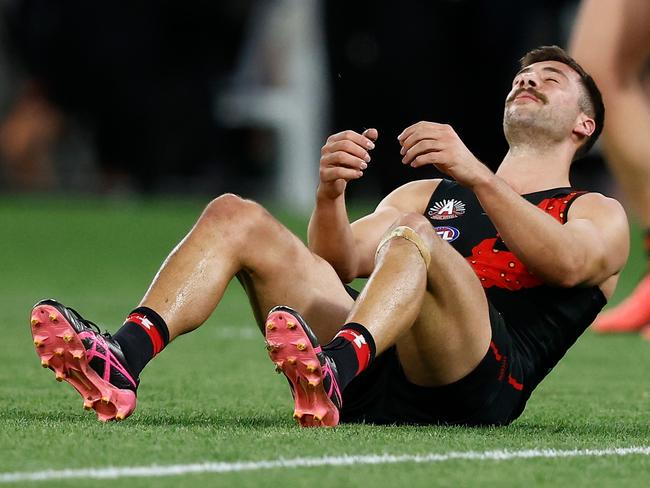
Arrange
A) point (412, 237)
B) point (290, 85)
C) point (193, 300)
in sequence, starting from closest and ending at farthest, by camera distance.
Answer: point (412, 237) < point (193, 300) < point (290, 85)

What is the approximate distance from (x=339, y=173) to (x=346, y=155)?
0.20 feet

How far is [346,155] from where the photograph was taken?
15.3 feet

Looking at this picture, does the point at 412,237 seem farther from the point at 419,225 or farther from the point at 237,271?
the point at 237,271

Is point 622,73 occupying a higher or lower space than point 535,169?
higher

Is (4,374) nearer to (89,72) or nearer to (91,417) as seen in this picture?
(91,417)

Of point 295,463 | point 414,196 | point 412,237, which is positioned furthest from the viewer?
point 414,196

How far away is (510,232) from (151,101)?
11.3 m

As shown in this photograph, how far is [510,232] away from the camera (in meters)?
4.49

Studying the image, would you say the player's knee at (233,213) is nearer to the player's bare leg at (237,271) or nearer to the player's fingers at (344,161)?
the player's bare leg at (237,271)

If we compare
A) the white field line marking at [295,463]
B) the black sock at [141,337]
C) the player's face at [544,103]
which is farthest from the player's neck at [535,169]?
the black sock at [141,337]

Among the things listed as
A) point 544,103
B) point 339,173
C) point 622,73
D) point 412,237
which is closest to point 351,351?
point 412,237

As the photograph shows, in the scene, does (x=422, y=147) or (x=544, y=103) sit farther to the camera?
(x=544, y=103)

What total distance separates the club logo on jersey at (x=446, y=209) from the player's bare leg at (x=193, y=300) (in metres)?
0.40

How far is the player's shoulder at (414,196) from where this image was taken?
16.9ft
